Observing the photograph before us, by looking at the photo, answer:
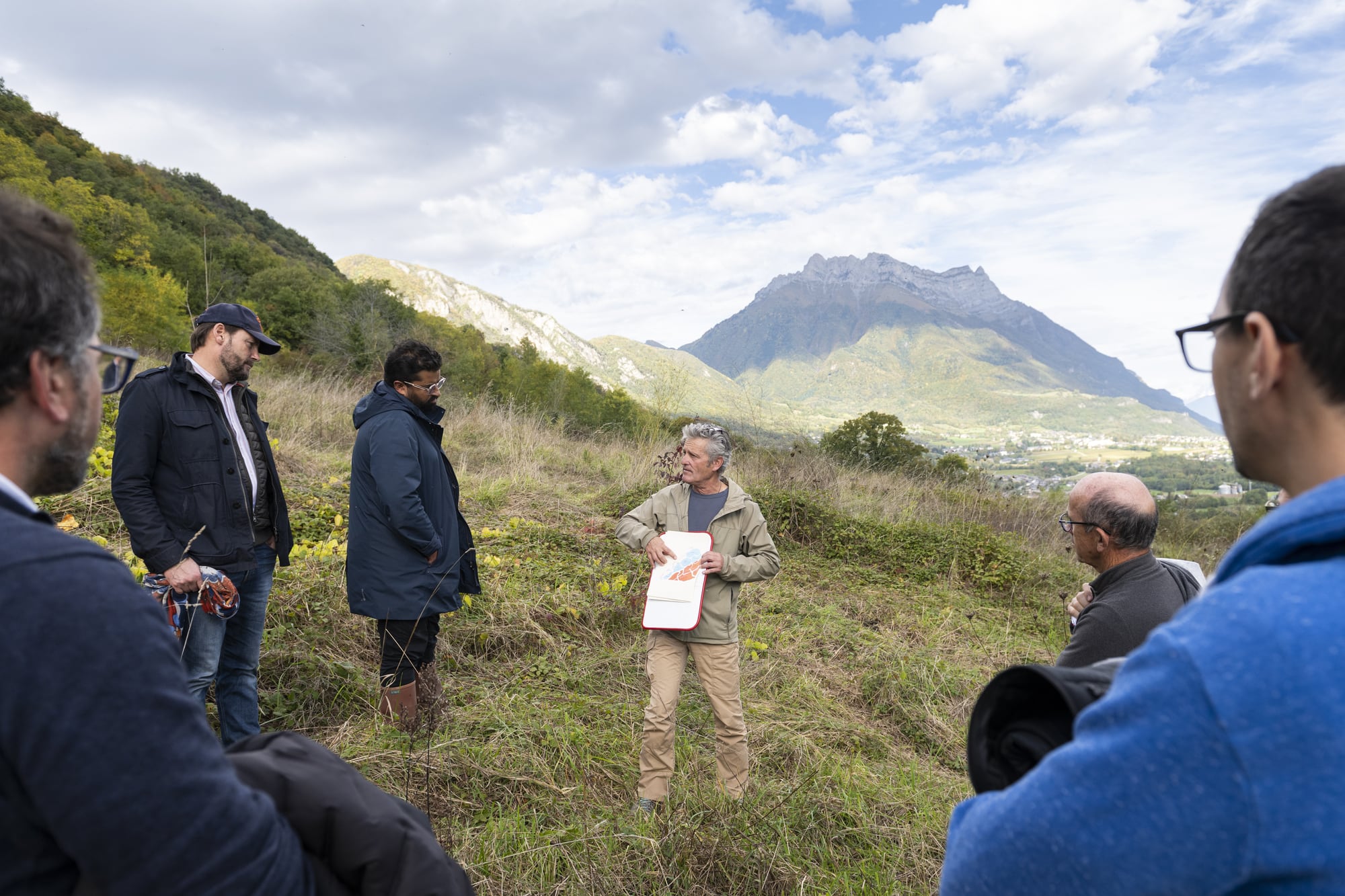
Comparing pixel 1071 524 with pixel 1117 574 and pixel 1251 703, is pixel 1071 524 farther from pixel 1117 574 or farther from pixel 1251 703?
pixel 1251 703

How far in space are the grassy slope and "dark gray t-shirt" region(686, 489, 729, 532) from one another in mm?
1228

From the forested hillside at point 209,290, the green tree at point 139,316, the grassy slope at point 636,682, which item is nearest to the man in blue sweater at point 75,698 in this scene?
the grassy slope at point 636,682

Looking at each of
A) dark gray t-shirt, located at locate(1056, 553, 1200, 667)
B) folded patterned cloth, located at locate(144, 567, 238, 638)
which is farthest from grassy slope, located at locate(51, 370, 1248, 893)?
dark gray t-shirt, located at locate(1056, 553, 1200, 667)

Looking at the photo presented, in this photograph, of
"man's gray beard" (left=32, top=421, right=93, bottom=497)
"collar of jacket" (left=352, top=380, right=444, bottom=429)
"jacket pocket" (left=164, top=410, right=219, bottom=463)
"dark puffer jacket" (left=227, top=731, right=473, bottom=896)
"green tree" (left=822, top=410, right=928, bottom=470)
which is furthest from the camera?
"green tree" (left=822, top=410, right=928, bottom=470)

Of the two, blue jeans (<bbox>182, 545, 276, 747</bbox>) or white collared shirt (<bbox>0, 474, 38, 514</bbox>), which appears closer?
white collared shirt (<bbox>0, 474, 38, 514</bbox>)

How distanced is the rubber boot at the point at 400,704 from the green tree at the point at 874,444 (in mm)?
9680

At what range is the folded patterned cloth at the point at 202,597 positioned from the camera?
2951 millimetres

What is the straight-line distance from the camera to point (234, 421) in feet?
11.0

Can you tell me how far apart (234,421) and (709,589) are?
8.02 feet

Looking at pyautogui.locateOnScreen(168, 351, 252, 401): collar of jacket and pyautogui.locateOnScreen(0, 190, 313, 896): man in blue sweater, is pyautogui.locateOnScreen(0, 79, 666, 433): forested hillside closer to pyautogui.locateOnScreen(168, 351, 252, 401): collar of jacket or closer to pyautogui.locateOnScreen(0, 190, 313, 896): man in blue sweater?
pyautogui.locateOnScreen(168, 351, 252, 401): collar of jacket

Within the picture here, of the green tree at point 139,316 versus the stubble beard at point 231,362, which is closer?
the stubble beard at point 231,362

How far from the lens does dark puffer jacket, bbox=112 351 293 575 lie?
2969 millimetres

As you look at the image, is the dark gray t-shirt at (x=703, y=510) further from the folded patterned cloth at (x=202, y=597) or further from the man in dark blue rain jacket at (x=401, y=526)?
the folded patterned cloth at (x=202, y=597)

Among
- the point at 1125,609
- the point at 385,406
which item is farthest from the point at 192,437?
the point at 1125,609
